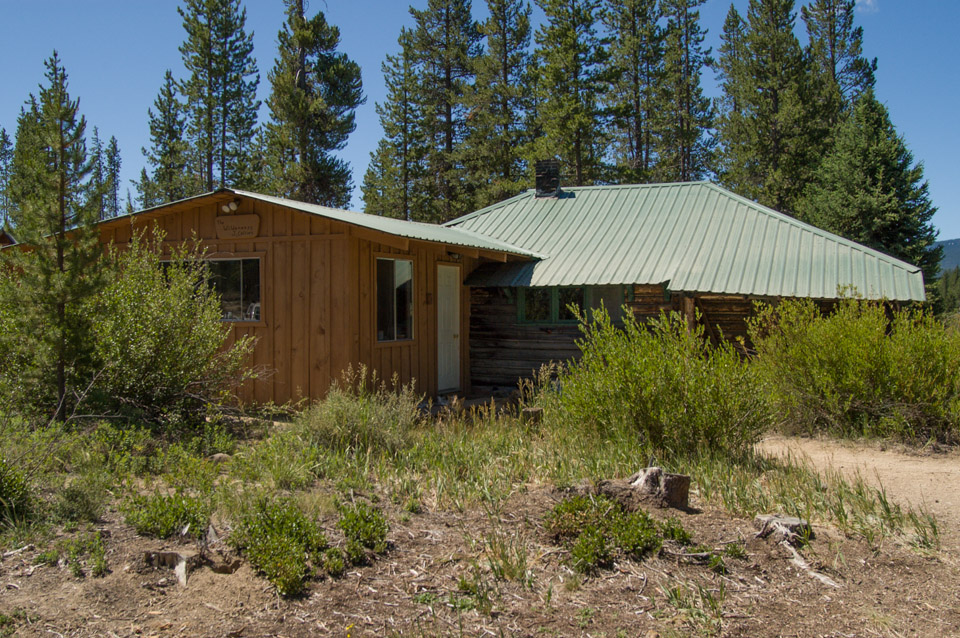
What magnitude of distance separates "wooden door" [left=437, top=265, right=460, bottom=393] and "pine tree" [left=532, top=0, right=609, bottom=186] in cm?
1314

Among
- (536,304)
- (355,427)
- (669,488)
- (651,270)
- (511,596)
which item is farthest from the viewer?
(536,304)

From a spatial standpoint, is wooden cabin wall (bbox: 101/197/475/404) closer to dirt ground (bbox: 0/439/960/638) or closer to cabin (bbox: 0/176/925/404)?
cabin (bbox: 0/176/925/404)

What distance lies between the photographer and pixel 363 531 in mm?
4332

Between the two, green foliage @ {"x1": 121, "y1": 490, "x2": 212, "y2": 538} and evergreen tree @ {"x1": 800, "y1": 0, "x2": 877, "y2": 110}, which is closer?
green foliage @ {"x1": 121, "y1": 490, "x2": 212, "y2": 538}

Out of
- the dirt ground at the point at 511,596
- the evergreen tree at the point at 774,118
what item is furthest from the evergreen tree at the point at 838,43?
the dirt ground at the point at 511,596

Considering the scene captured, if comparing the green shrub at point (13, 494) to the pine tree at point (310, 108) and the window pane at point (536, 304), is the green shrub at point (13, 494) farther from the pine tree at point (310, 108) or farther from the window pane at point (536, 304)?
the pine tree at point (310, 108)

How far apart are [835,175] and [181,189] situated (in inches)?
1012

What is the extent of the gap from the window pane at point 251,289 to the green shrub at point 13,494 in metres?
5.93

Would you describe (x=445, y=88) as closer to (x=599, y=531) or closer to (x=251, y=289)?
(x=251, y=289)

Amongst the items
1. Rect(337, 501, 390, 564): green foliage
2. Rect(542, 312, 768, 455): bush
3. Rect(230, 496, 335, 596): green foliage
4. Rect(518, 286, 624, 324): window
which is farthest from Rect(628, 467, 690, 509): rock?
Rect(518, 286, 624, 324): window

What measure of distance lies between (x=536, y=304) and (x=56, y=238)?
8.17m

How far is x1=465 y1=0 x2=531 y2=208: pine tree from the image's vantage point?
2792cm

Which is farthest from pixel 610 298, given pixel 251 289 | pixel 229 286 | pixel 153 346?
pixel 153 346

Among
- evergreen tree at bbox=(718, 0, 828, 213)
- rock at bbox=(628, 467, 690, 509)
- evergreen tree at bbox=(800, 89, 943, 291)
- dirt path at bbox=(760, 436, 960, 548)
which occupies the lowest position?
dirt path at bbox=(760, 436, 960, 548)
